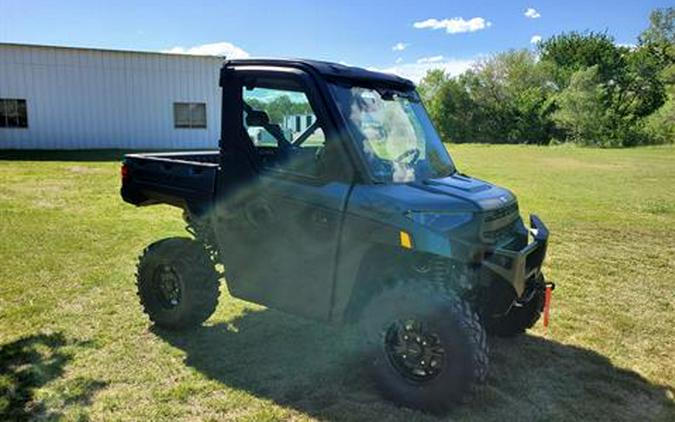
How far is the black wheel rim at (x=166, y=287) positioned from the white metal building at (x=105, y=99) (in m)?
20.4

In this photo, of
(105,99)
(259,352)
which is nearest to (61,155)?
(105,99)

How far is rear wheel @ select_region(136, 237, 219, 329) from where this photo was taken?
510cm

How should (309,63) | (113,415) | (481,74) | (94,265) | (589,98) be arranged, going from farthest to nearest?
(481,74) < (589,98) < (94,265) < (309,63) < (113,415)

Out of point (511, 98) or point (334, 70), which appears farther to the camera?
point (511, 98)

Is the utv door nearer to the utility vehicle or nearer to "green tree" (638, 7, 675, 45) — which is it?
the utility vehicle

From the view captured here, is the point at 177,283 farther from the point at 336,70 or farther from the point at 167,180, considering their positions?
the point at 336,70

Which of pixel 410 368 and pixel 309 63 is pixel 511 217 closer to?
pixel 410 368

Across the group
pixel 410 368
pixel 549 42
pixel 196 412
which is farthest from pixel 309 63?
pixel 549 42

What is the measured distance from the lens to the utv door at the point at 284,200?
13.5 feet

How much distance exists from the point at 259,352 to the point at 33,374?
5.64 ft

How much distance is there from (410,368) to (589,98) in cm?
4560

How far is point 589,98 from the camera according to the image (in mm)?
44438

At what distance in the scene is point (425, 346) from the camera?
12.8 ft

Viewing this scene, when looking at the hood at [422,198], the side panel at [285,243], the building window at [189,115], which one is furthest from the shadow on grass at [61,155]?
the hood at [422,198]
